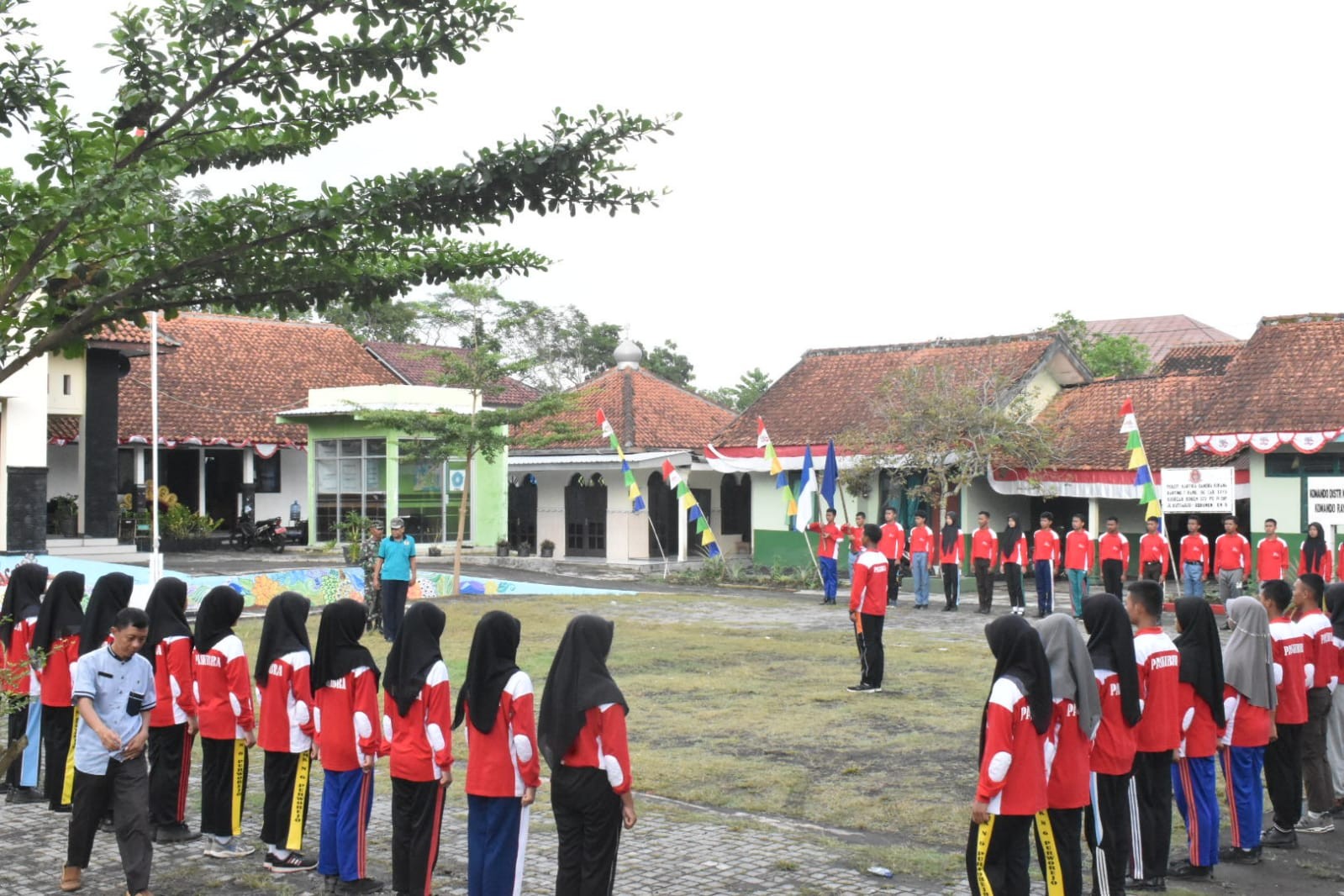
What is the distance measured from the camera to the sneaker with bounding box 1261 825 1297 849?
7.84m

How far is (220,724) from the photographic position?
7613mm

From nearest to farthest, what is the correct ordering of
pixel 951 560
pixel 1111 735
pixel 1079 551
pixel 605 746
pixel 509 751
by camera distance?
pixel 605 746
pixel 509 751
pixel 1111 735
pixel 1079 551
pixel 951 560

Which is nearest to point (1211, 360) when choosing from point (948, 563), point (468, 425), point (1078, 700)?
point (948, 563)

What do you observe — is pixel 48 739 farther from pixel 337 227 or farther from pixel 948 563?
pixel 948 563

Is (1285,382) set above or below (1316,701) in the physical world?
above

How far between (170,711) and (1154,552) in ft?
50.3

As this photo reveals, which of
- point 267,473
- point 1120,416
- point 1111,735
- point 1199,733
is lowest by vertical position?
point 1199,733

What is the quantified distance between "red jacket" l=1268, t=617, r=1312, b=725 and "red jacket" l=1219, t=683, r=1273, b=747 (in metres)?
0.44

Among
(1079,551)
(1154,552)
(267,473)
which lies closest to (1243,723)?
(1154,552)

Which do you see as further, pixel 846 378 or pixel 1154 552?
pixel 846 378

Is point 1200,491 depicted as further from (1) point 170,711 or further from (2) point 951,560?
(1) point 170,711

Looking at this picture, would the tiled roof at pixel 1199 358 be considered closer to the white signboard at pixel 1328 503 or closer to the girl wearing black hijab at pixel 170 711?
the white signboard at pixel 1328 503

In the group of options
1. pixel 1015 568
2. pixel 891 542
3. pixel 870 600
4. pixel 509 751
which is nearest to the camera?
pixel 509 751

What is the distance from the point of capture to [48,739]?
8594 mm
